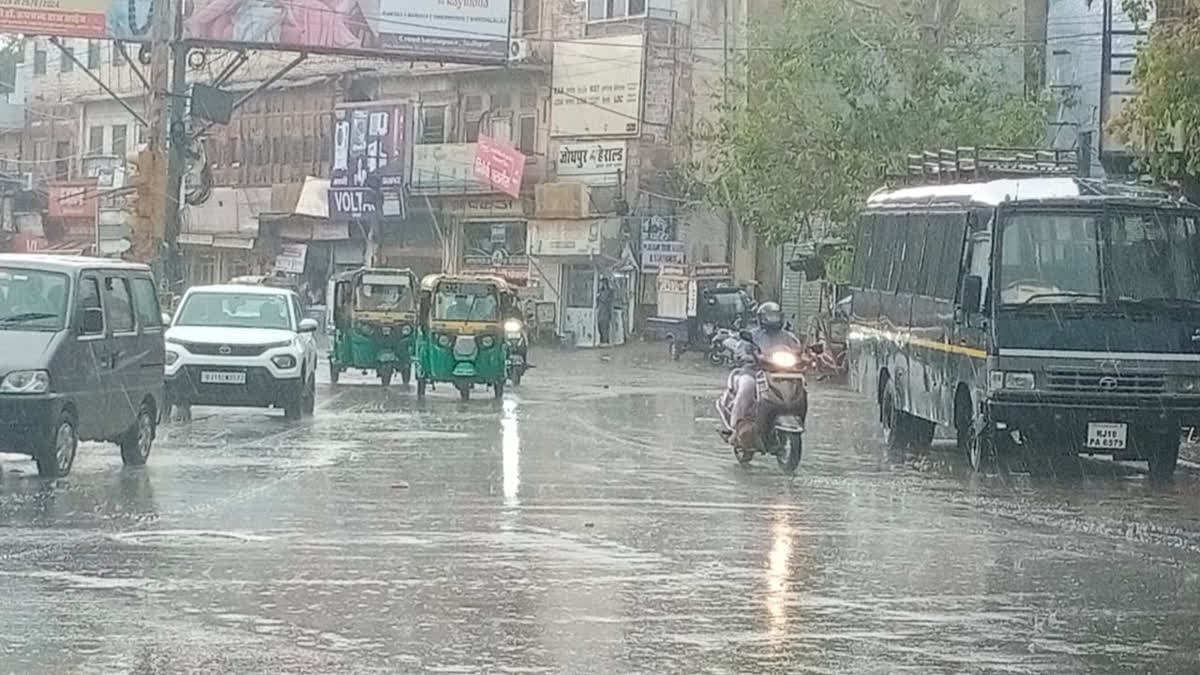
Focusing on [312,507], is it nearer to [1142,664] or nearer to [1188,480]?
[1142,664]

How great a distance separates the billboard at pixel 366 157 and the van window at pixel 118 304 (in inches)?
1537

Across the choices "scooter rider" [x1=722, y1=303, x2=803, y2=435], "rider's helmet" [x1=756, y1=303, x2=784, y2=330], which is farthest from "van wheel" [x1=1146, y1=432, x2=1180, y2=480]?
"rider's helmet" [x1=756, y1=303, x2=784, y2=330]

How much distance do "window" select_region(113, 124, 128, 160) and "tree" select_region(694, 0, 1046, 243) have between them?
33.9m

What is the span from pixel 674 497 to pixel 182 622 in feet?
23.1

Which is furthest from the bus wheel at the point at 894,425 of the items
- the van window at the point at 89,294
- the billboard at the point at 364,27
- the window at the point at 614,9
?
the window at the point at 614,9

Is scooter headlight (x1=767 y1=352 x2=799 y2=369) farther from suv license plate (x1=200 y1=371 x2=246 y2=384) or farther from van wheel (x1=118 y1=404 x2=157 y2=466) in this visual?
suv license plate (x1=200 y1=371 x2=246 y2=384)

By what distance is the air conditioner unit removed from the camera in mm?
53875

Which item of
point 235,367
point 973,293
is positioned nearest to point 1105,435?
point 973,293

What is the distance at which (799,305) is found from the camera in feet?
169

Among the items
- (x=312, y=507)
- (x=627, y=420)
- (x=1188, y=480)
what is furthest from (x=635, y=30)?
(x=312, y=507)

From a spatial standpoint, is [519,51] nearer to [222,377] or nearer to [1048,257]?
[222,377]

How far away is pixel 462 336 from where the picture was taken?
29906 millimetres

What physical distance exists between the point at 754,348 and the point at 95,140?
5542 cm

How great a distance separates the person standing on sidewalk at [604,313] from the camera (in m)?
53.4
